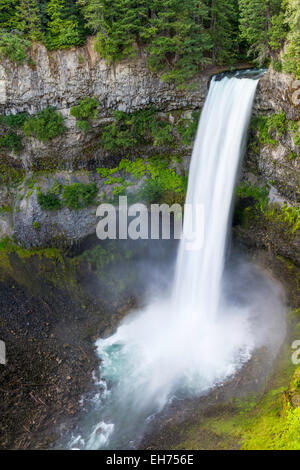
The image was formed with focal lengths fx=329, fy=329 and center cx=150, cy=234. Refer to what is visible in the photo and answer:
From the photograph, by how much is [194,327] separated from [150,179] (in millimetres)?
9361

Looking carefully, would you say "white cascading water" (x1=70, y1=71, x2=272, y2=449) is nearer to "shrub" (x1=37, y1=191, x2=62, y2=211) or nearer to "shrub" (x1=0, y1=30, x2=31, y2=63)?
"shrub" (x1=37, y1=191, x2=62, y2=211)

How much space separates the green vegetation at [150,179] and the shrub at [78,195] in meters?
1.25

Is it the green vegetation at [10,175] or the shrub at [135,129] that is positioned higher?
the shrub at [135,129]

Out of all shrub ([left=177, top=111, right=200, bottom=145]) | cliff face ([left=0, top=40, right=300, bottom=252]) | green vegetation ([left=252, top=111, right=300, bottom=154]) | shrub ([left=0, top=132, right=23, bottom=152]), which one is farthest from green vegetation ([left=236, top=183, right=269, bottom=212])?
shrub ([left=0, top=132, right=23, bottom=152])

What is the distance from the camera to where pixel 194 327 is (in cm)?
1744

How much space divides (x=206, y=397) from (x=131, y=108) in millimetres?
16640

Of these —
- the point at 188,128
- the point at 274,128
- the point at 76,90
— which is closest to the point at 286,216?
the point at 274,128

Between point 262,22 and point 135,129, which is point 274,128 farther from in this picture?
point 135,129

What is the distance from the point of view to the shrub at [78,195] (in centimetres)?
2045

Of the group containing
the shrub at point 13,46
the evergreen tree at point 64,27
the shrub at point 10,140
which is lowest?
the shrub at point 10,140

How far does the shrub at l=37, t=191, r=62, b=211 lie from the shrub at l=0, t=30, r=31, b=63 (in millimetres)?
7793

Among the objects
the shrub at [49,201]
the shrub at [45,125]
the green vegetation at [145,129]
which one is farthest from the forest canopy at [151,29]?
the shrub at [49,201]

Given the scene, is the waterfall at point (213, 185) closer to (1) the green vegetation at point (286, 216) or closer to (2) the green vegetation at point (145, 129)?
(2) the green vegetation at point (145, 129)

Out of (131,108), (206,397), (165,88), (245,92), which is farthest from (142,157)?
(206,397)
